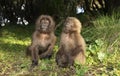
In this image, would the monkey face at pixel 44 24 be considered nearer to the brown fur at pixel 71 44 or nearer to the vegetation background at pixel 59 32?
the brown fur at pixel 71 44

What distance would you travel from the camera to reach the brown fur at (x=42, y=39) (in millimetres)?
8516

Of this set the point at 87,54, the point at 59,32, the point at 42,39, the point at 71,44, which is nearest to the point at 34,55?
the point at 42,39

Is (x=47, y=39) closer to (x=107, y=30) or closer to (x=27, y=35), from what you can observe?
(x=107, y=30)

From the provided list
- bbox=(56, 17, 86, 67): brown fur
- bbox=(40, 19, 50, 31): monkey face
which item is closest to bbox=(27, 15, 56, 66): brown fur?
bbox=(40, 19, 50, 31): monkey face

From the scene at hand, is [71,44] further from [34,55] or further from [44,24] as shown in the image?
[34,55]

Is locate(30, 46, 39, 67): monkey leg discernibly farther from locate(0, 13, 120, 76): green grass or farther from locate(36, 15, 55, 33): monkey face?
locate(36, 15, 55, 33): monkey face

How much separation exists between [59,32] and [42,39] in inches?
97.9

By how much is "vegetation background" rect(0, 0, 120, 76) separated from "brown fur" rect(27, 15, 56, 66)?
180 millimetres

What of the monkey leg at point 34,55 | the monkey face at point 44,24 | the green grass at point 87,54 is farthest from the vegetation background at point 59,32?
the monkey face at point 44,24

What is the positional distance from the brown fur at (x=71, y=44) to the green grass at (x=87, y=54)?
138 mm

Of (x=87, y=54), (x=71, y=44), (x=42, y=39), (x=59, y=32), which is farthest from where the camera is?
(x=59, y=32)

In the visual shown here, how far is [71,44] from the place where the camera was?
8227 millimetres

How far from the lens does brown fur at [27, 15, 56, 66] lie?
8.52 metres

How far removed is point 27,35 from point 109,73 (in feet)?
12.1
